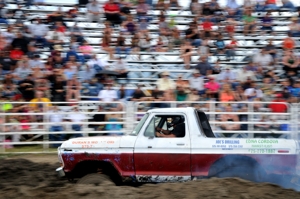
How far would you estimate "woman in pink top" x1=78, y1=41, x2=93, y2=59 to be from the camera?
544 inches

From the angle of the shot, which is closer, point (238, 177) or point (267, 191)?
point (267, 191)

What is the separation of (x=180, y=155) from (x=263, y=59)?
7.94m

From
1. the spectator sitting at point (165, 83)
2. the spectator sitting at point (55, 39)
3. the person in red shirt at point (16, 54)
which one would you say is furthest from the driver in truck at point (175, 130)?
the spectator sitting at point (55, 39)

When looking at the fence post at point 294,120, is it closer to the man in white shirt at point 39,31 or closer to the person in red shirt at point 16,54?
the man in white shirt at point 39,31

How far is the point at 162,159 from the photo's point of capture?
286 inches

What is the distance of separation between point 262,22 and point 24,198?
12.2 meters

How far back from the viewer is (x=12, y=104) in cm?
1198

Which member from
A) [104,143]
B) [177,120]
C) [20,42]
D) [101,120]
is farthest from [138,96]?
[104,143]

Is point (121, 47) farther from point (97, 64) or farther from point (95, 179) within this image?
point (95, 179)

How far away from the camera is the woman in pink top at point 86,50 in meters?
→ 13.8

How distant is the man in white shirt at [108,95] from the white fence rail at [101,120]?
0.22 metres

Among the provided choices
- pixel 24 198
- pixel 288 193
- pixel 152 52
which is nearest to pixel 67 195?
pixel 24 198

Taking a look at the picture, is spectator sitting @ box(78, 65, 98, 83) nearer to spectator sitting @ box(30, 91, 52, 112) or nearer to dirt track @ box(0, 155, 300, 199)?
spectator sitting @ box(30, 91, 52, 112)

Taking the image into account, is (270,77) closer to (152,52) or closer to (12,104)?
(152,52)
